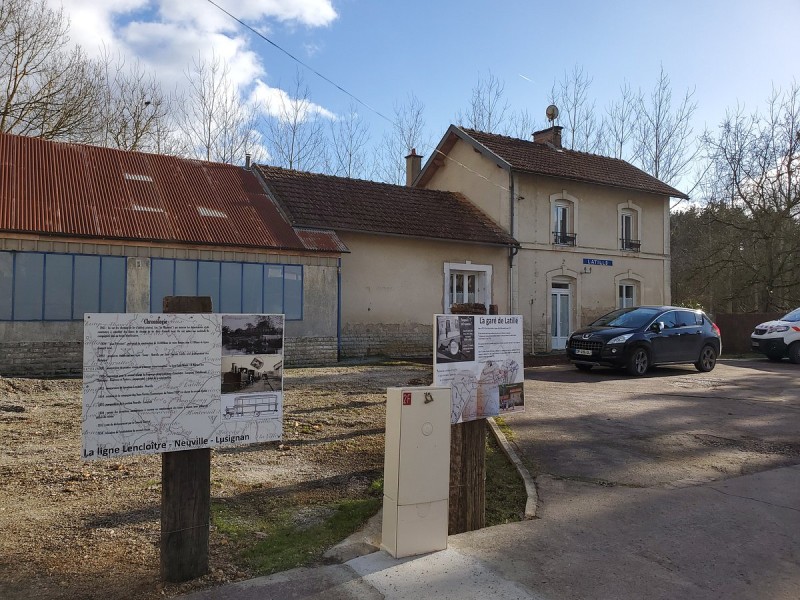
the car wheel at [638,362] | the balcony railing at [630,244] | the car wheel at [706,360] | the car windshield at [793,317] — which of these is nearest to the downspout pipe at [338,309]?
the car wheel at [638,362]

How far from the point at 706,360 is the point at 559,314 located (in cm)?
721

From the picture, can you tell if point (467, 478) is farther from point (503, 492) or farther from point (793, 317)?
point (793, 317)

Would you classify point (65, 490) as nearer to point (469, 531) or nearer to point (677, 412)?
point (469, 531)

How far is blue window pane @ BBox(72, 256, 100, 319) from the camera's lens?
13.5m

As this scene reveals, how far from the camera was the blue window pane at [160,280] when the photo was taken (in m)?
14.3

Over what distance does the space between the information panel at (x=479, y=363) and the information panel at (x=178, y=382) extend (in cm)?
135

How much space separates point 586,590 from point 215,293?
12692 millimetres

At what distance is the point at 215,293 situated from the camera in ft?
49.1

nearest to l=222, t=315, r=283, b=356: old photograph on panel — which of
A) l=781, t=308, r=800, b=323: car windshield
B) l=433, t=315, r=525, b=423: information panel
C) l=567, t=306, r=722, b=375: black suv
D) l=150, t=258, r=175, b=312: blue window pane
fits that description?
l=433, t=315, r=525, b=423: information panel

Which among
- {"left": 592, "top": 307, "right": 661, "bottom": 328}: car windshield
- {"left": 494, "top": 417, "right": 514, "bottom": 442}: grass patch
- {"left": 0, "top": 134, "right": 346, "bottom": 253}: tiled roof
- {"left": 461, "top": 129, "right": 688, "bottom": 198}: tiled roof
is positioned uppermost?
{"left": 461, "top": 129, "right": 688, "bottom": 198}: tiled roof

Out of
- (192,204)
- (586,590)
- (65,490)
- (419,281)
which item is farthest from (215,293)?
(586,590)

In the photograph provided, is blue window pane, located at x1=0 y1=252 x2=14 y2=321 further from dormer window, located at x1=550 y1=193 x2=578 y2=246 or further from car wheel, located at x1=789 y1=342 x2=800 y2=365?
car wheel, located at x1=789 y1=342 x2=800 y2=365

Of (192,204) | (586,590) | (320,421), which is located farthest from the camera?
(192,204)

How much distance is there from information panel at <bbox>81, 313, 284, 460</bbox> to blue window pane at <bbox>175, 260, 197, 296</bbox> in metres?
11.5
